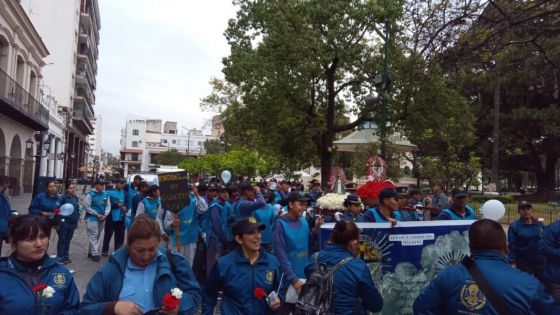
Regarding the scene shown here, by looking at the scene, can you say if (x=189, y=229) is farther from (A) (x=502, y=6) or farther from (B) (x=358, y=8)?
(B) (x=358, y=8)

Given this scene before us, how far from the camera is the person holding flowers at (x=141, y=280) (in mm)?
3002

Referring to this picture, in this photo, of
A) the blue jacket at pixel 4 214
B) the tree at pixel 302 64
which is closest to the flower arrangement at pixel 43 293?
the blue jacket at pixel 4 214

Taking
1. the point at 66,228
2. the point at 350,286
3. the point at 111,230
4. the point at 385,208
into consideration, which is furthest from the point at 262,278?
the point at 111,230

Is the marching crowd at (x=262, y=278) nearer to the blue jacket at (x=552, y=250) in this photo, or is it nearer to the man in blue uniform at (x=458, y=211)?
the blue jacket at (x=552, y=250)

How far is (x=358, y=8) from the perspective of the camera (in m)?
19.7

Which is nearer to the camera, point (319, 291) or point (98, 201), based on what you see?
point (319, 291)

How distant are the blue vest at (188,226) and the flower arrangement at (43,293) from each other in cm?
566

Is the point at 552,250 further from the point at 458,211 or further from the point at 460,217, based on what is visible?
A: the point at 458,211

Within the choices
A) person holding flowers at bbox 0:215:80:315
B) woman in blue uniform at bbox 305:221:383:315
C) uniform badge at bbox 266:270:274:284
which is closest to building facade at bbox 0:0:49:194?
person holding flowers at bbox 0:215:80:315

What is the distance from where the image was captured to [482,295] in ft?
9.55

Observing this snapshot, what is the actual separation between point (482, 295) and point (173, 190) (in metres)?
5.53

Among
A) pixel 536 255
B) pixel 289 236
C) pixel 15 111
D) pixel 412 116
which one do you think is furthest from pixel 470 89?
pixel 289 236

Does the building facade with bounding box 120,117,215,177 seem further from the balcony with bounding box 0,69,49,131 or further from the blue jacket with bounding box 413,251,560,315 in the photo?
the blue jacket with bounding box 413,251,560,315

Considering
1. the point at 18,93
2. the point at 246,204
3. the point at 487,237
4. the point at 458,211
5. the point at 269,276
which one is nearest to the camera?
the point at 487,237
